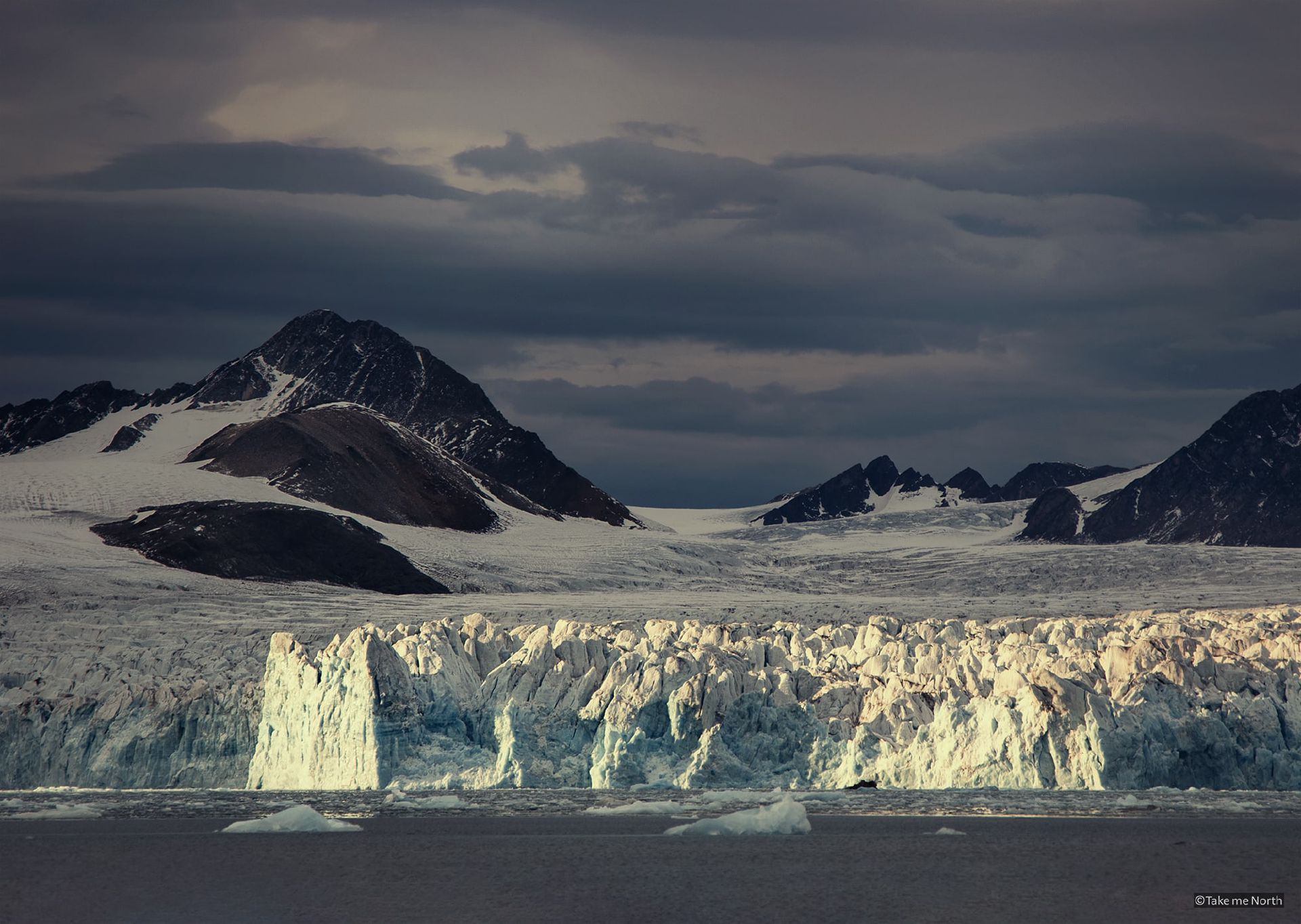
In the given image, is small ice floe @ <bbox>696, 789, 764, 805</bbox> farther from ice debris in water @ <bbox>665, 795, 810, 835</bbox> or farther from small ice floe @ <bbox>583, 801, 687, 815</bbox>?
ice debris in water @ <bbox>665, 795, 810, 835</bbox>

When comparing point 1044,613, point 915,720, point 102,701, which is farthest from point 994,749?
Result: point 1044,613

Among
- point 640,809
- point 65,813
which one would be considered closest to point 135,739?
point 65,813

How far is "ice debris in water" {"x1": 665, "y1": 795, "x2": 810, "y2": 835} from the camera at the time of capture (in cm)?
4303

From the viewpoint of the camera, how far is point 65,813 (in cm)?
4984

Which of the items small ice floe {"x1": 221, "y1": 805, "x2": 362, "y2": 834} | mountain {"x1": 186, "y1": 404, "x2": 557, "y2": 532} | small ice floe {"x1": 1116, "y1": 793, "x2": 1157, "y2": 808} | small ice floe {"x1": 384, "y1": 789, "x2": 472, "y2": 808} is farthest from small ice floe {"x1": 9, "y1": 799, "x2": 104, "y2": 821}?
mountain {"x1": 186, "y1": 404, "x2": 557, "y2": 532}

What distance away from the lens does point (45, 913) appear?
119 ft

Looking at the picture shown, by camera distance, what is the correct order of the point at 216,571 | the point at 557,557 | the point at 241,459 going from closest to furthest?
the point at 216,571 → the point at 557,557 → the point at 241,459

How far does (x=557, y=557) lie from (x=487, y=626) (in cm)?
9709

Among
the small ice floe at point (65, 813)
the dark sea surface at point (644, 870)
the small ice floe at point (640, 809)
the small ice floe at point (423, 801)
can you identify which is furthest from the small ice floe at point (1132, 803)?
the small ice floe at point (65, 813)

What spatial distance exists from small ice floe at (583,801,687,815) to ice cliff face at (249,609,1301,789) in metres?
4.35

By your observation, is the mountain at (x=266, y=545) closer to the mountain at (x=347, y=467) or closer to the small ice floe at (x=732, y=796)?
the mountain at (x=347, y=467)

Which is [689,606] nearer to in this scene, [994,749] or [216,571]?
[216,571]

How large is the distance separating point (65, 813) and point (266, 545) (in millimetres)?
90046

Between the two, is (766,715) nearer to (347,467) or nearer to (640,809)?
(640,809)
